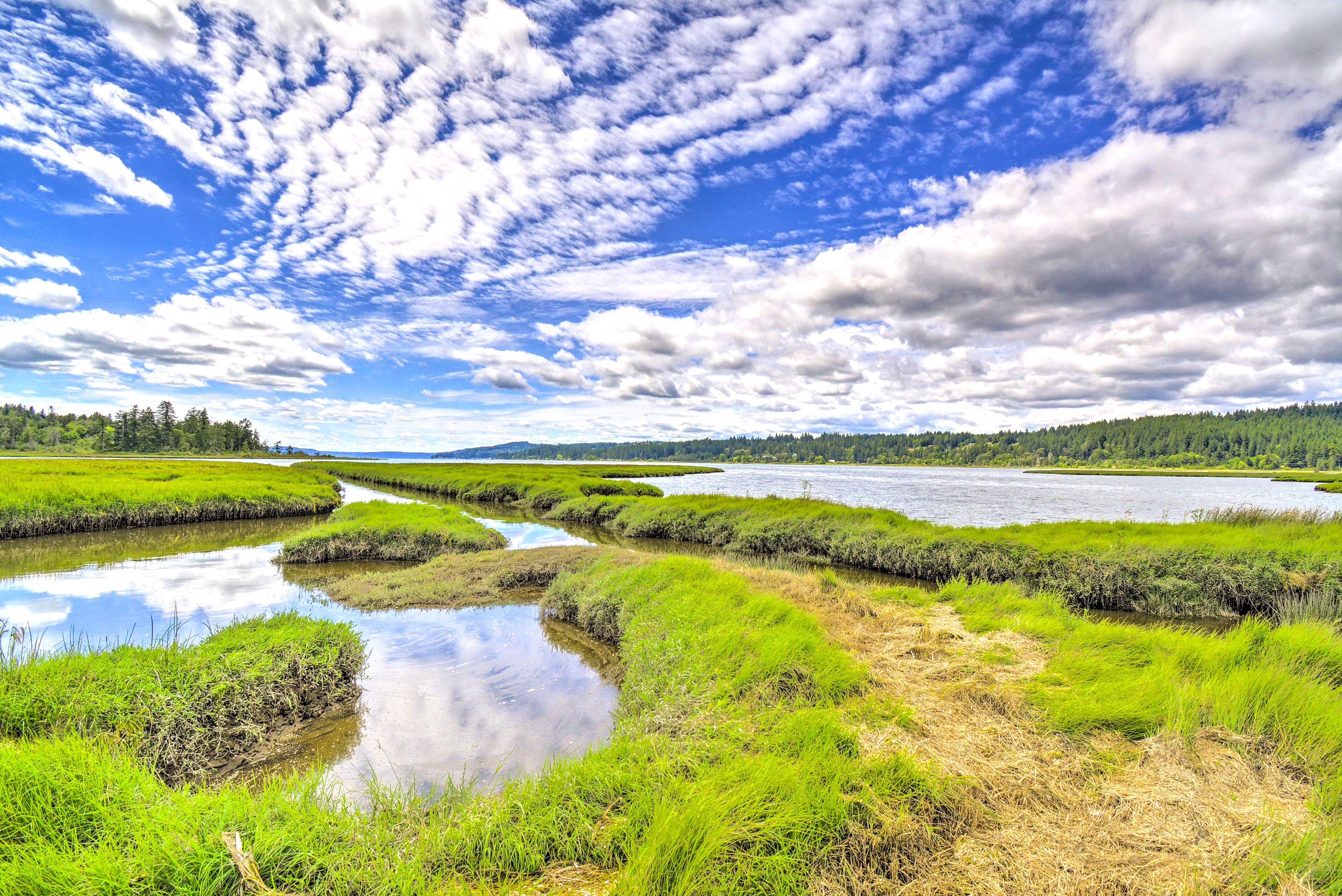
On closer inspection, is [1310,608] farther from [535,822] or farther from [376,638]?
[376,638]

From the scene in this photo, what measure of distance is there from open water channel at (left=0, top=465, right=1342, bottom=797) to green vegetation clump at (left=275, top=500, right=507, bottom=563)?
3.16ft

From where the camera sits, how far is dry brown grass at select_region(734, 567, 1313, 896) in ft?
12.2

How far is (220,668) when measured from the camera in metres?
7.45

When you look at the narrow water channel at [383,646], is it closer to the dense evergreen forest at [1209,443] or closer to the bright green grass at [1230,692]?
the bright green grass at [1230,692]

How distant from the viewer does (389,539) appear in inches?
848

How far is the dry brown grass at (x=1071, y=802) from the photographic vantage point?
373 cm

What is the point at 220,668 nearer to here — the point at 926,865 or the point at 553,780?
the point at 553,780

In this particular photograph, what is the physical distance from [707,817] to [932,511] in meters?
35.9

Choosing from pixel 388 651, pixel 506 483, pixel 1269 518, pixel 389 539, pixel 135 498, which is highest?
pixel 135 498

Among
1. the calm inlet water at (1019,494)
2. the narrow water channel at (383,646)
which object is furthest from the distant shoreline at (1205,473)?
the narrow water channel at (383,646)

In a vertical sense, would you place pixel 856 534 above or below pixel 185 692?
below

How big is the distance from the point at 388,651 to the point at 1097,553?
2140 centimetres

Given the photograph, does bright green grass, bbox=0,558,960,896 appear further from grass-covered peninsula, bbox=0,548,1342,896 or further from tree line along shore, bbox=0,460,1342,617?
tree line along shore, bbox=0,460,1342,617

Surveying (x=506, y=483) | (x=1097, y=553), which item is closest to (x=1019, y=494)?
(x=1097, y=553)
